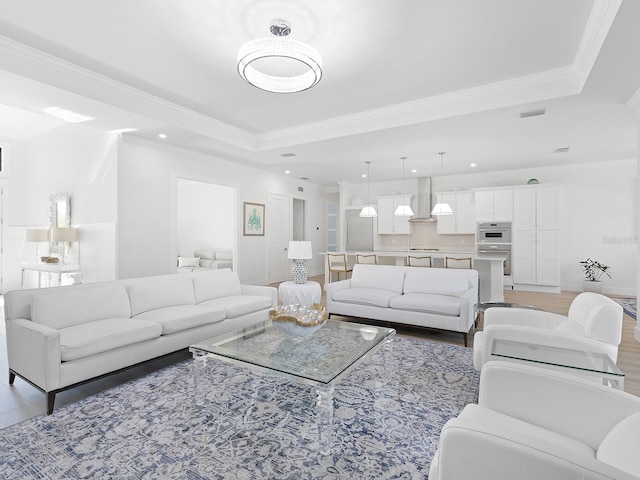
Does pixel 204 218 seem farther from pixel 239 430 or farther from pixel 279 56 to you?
pixel 239 430

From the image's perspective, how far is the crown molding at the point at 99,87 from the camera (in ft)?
10.0

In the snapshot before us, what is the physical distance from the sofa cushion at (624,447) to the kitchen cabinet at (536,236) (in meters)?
6.88

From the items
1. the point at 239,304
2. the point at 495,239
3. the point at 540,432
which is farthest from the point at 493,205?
the point at 540,432

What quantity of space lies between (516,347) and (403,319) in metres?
2.24

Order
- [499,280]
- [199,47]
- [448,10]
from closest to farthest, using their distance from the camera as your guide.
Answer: [448,10] < [199,47] < [499,280]

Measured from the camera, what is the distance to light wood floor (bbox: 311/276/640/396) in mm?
3012

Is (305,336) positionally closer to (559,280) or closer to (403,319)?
(403,319)

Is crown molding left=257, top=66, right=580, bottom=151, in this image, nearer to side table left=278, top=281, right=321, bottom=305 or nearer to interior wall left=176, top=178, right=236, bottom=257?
side table left=278, top=281, right=321, bottom=305

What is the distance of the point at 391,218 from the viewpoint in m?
8.82

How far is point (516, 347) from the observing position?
195 cm

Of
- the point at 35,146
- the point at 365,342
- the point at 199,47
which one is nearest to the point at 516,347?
the point at 365,342

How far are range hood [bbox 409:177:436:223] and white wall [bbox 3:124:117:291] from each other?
250 inches

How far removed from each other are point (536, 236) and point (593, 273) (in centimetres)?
129

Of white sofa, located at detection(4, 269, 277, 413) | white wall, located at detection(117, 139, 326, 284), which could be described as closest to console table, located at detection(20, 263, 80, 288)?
white wall, located at detection(117, 139, 326, 284)
